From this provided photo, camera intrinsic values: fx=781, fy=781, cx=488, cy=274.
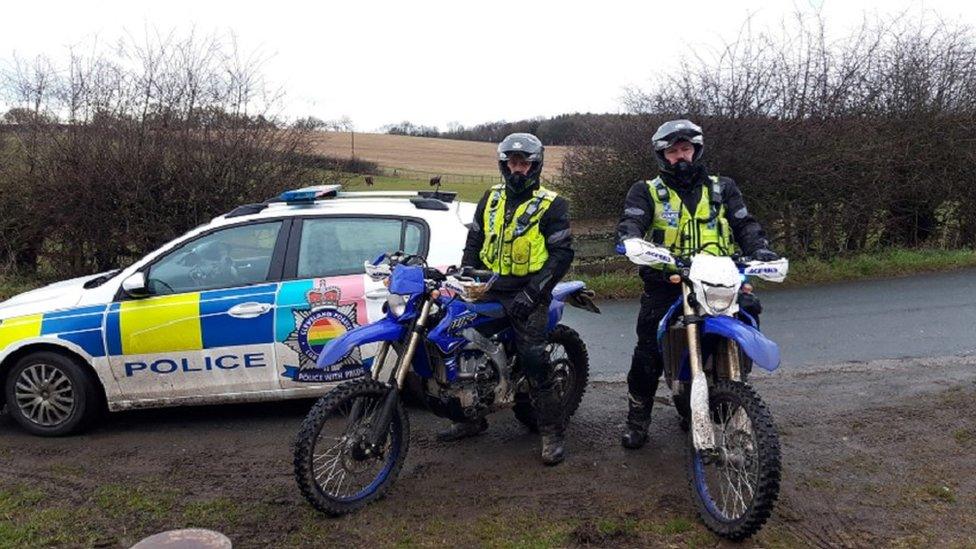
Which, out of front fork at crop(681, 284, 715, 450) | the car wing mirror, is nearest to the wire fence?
the car wing mirror

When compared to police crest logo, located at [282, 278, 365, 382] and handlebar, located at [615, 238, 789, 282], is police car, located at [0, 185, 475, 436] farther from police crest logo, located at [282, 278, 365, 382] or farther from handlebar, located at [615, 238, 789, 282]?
handlebar, located at [615, 238, 789, 282]

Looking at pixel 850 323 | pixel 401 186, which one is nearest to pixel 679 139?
pixel 850 323

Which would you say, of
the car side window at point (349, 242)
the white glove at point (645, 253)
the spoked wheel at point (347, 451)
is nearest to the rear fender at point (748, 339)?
the white glove at point (645, 253)

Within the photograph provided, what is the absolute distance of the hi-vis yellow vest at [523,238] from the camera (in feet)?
15.5

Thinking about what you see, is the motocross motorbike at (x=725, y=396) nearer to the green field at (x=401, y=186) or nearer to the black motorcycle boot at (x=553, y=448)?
the black motorcycle boot at (x=553, y=448)

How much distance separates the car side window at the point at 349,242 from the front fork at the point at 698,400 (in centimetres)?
223

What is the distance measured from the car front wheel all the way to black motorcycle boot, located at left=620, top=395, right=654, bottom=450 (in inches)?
143

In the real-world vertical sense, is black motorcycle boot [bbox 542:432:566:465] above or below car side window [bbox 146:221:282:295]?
below

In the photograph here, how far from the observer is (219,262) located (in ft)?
18.2

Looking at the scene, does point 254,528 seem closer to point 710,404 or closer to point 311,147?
point 710,404

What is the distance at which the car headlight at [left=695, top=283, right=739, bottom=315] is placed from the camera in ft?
13.1

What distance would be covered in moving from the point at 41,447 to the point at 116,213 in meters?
6.46

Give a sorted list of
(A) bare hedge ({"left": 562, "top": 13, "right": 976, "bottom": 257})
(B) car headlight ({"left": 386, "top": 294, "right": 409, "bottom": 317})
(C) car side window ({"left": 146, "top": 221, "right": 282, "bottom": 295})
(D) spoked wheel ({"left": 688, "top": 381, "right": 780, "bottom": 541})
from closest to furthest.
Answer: (D) spoked wheel ({"left": 688, "top": 381, "right": 780, "bottom": 541}), (B) car headlight ({"left": 386, "top": 294, "right": 409, "bottom": 317}), (C) car side window ({"left": 146, "top": 221, "right": 282, "bottom": 295}), (A) bare hedge ({"left": 562, "top": 13, "right": 976, "bottom": 257})

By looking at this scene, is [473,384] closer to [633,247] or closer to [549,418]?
[549,418]
